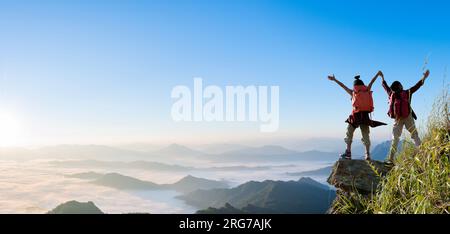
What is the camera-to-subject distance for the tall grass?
5.87 m

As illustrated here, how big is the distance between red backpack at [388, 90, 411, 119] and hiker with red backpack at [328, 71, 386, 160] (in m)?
0.48

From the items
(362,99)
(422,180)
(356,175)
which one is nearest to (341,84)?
(362,99)

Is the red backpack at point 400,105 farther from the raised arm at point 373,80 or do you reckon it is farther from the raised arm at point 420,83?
the raised arm at point 373,80

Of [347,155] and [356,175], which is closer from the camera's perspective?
[356,175]

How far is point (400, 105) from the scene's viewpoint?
387 inches

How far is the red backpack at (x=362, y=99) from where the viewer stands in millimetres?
10141

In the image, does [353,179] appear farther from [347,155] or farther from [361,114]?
[361,114]

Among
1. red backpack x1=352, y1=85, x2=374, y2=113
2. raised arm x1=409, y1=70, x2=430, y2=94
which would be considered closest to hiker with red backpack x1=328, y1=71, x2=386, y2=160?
red backpack x1=352, y1=85, x2=374, y2=113

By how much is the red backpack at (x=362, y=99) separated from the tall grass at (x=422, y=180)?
204 cm

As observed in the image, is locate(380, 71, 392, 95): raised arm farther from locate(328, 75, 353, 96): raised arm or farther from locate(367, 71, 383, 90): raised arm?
locate(328, 75, 353, 96): raised arm

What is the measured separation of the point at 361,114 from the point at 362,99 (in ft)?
1.19
